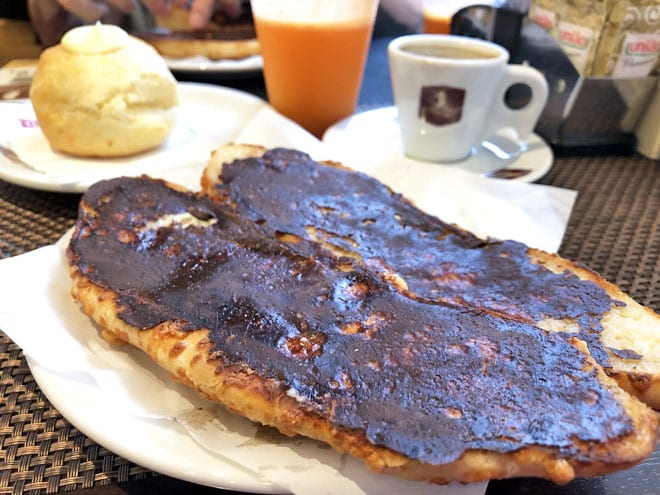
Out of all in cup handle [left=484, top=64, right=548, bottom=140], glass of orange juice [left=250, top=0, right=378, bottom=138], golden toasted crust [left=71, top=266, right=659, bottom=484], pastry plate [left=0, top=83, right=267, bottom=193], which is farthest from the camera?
glass of orange juice [left=250, top=0, right=378, bottom=138]

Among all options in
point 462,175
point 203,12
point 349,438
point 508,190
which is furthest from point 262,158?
point 203,12

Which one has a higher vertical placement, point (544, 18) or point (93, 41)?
point (544, 18)

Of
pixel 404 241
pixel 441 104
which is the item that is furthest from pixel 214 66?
pixel 404 241

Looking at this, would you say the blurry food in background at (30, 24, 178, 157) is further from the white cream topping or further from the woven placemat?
the woven placemat

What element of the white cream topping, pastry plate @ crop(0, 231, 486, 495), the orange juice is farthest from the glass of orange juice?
pastry plate @ crop(0, 231, 486, 495)

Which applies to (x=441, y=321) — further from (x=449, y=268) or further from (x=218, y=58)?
(x=218, y=58)

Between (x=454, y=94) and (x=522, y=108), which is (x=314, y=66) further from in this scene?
(x=522, y=108)
